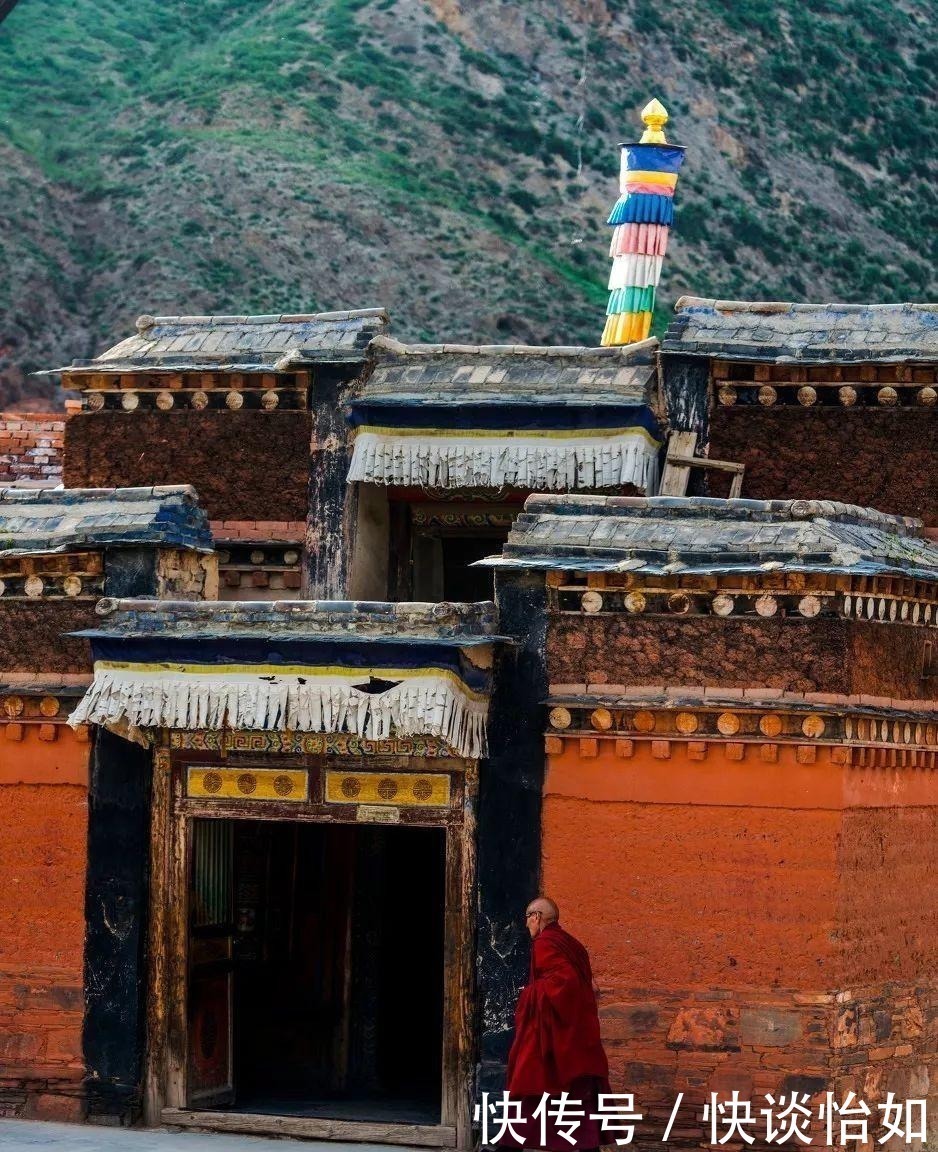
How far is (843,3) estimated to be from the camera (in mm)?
65875

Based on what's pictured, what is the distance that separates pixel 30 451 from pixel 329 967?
7331 mm

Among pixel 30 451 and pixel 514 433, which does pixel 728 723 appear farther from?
pixel 30 451

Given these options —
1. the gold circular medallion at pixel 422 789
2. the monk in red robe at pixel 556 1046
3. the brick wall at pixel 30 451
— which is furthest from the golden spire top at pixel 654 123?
the monk in red robe at pixel 556 1046

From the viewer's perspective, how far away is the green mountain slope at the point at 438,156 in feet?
163

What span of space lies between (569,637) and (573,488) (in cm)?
239

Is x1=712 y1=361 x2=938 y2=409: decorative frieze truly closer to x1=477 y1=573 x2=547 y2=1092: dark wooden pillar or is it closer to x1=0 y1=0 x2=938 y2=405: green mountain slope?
x1=477 y1=573 x2=547 y2=1092: dark wooden pillar

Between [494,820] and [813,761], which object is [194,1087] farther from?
[813,761]

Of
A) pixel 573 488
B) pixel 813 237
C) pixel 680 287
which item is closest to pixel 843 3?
pixel 813 237

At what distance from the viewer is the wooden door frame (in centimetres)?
1102

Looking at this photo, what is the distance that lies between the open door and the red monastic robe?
8.34 feet

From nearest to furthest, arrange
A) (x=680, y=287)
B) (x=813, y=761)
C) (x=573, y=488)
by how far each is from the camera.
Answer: (x=813, y=761), (x=573, y=488), (x=680, y=287)

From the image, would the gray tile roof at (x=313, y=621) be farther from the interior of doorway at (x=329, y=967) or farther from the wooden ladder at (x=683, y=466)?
the wooden ladder at (x=683, y=466)

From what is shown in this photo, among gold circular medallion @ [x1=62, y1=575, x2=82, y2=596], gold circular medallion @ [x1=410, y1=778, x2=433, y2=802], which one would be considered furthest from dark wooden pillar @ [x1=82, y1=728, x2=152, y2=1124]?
gold circular medallion @ [x1=410, y1=778, x2=433, y2=802]

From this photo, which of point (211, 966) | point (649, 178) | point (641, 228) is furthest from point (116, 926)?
point (649, 178)
